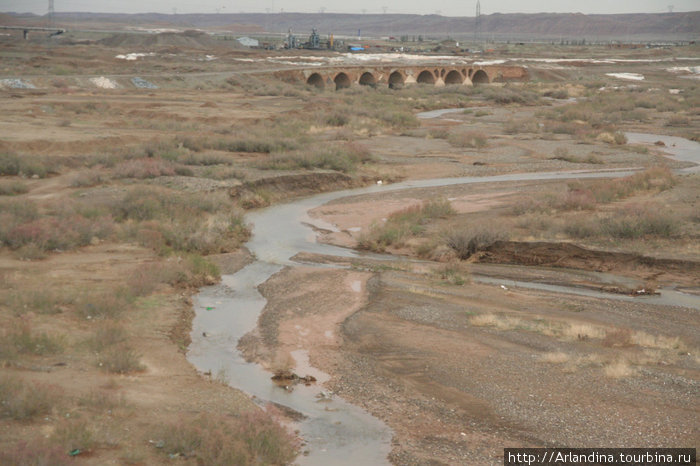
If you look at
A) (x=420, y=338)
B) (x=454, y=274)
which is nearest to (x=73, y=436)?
(x=420, y=338)

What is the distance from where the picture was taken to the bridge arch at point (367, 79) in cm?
9251

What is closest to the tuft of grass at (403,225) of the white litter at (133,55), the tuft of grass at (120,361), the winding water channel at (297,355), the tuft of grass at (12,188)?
the winding water channel at (297,355)

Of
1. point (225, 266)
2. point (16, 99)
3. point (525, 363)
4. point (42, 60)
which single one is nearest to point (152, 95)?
point (16, 99)

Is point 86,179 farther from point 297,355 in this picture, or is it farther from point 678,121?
point 678,121

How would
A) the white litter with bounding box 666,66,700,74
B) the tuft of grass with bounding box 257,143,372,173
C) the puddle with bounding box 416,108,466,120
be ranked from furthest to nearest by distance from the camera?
the white litter with bounding box 666,66,700,74 → the puddle with bounding box 416,108,466,120 → the tuft of grass with bounding box 257,143,372,173

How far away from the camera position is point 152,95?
195 ft

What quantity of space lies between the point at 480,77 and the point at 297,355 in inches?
3762

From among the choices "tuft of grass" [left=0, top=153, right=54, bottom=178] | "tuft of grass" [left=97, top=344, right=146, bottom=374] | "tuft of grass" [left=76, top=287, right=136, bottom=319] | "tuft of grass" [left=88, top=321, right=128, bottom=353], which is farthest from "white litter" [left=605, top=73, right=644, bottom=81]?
"tuft of grass" [left=97, top=344, right=146, bottom=374]

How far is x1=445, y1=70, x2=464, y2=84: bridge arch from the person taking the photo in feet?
334

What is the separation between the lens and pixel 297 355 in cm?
1511

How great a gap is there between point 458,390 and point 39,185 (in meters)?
21.2

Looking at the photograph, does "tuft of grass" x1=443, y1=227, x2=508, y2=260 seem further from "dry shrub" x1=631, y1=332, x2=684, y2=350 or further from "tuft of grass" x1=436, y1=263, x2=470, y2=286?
"dry shrub" x1=631, y1=332, x2=684, y2=350

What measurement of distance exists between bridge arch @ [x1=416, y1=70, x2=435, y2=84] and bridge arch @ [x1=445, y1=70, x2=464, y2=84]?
3360mm

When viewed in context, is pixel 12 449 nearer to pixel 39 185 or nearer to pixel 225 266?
pixel 225 266
